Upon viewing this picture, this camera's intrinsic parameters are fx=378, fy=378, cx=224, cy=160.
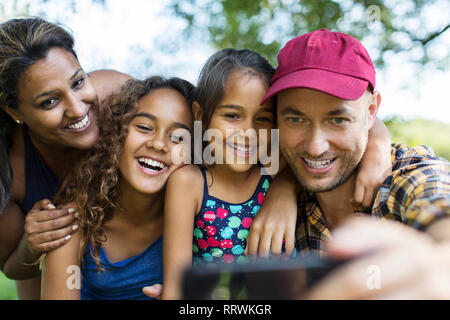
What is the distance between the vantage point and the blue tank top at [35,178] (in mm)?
2053

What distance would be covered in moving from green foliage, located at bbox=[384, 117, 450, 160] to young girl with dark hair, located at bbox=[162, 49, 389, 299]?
2106 millimetres

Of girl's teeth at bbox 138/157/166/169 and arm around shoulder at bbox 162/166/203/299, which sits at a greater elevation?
girl's teeth at bbox 138/157/166/169

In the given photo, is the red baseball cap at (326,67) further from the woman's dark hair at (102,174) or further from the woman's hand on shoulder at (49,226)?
the woman's hand on shoulder at (49,226)

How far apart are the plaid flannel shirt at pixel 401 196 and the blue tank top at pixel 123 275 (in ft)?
2.46

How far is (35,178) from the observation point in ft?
6.74

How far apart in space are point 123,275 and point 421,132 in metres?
3.44

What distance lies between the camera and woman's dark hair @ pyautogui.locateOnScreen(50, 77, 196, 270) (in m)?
1.82

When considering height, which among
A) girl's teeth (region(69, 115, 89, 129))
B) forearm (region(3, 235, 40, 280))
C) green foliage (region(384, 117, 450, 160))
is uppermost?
green foliage (region(384, 117, 450, 160))

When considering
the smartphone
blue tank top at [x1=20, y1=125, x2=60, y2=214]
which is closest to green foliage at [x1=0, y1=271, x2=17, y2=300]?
blue tank top at [x1=20, y1=125, x2=60, y2=214]

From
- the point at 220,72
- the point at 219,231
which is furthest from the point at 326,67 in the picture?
the point at 219,231

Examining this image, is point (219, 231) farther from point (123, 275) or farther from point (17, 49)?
→ point (17, 49)

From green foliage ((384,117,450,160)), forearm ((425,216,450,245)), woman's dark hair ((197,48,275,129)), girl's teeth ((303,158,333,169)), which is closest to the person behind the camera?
forearm ((425,216,450,245))

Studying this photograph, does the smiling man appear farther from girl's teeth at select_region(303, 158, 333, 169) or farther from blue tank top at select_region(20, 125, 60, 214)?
blue tank top at select_region(20, 125, 60, 214)

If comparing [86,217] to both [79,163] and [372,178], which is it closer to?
[79,163]
